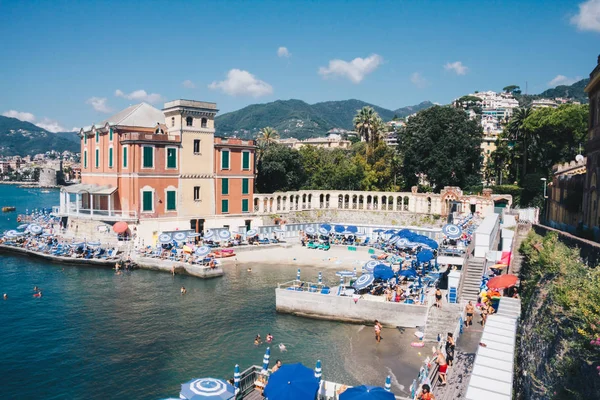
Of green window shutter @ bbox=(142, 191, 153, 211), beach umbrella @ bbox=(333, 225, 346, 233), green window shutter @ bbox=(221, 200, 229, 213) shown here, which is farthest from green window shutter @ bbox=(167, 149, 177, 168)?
beach umbrella @ bbox=(333, 225, 346, 233)

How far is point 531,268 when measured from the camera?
22.0 m

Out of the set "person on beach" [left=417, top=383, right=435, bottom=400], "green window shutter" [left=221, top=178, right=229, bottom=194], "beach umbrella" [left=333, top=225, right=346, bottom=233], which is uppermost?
"green window shutter" [left=221, top=178, right=229, bottom=194]

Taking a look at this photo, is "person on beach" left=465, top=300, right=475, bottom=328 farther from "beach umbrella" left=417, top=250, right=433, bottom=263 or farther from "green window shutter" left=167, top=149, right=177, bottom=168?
"green window shutter" left=167, top=149, right=177, bottom=168

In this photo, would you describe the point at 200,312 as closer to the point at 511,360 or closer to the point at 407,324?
the point at 407,324

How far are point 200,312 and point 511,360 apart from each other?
1868 centimetres

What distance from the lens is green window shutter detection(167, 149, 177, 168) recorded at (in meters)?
47.5

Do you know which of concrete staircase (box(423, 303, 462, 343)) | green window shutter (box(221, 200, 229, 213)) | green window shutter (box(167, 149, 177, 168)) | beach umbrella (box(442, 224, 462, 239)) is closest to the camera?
concrete staircase (box(423, 303, 462, 343))

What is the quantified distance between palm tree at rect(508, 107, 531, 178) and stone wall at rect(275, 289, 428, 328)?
41.2 metres

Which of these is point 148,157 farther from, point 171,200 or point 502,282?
point 502,282

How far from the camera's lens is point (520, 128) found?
60.2m

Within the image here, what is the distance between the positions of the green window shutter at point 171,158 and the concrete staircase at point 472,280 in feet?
99.9

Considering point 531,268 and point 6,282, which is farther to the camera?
point 6,282

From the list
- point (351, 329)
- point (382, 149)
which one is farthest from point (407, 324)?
point (382, 149)

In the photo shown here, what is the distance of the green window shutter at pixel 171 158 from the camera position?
47516 mm
